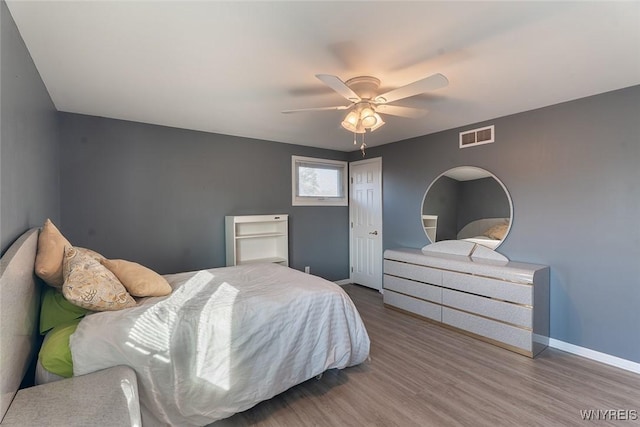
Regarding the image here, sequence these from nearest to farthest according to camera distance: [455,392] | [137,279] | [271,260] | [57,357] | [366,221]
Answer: [57,357] → [137,279] → [455,392] → [271,260] → [366,221]

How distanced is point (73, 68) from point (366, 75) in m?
2.12

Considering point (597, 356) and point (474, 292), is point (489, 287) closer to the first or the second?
point (474, 292)

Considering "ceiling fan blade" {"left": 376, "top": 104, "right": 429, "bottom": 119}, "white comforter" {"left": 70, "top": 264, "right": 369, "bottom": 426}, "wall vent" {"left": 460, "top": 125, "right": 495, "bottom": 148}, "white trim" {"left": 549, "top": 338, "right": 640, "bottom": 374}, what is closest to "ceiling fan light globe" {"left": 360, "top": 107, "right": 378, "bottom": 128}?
"ceiling fan blade" {"left": 376, "top": 104, "right": 429, "bottom": 119}

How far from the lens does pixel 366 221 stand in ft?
16.0

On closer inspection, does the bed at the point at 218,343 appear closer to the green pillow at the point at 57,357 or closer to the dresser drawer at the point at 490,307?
the green pillow at the point at 57,357

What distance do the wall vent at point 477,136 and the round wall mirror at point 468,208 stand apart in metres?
0.30

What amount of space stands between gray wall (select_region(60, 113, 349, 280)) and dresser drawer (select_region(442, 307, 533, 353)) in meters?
2.25

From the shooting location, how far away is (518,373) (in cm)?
241

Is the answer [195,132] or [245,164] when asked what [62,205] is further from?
[245,164]

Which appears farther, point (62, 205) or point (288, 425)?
point (62, 205)

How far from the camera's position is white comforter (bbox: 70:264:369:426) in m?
1.61

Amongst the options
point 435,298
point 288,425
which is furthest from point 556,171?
point 288,425

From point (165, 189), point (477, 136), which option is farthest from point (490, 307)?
point (165, 189)

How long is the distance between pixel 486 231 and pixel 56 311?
3.89 meters
